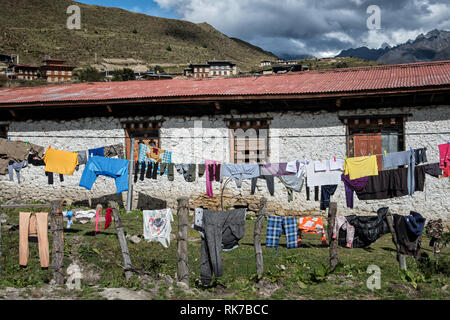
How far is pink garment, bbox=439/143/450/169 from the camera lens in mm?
10367

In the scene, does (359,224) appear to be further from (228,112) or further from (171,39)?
(171,39)

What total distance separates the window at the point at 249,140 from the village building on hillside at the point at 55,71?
1976 inches

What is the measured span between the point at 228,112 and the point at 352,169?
4.36 metres

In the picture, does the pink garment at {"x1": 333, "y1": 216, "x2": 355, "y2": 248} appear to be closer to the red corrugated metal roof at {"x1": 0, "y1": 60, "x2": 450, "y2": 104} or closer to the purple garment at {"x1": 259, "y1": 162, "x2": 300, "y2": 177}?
the purple garment at {"x1": 259, "y1": 162, "x2": 300, "y2": 177}

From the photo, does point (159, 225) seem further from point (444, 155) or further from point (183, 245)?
point (444, 155)

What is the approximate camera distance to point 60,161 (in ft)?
40.3

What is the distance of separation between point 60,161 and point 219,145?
4845 millimetres

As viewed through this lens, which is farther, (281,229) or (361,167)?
(361,167)

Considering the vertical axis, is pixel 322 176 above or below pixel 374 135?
below

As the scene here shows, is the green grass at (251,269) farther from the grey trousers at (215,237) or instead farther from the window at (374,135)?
the window at (374,135)

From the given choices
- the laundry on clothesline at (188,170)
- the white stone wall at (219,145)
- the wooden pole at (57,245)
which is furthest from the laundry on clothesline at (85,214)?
the white stone wall at (219,145)

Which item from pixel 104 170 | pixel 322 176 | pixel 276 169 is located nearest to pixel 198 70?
pixel 104 170

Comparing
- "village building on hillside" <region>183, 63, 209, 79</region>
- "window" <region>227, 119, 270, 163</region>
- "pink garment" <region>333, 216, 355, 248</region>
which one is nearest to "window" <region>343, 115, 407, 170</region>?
"window" <region>227, 119, 270, 163</region>

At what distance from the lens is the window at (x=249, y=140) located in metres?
12.8
